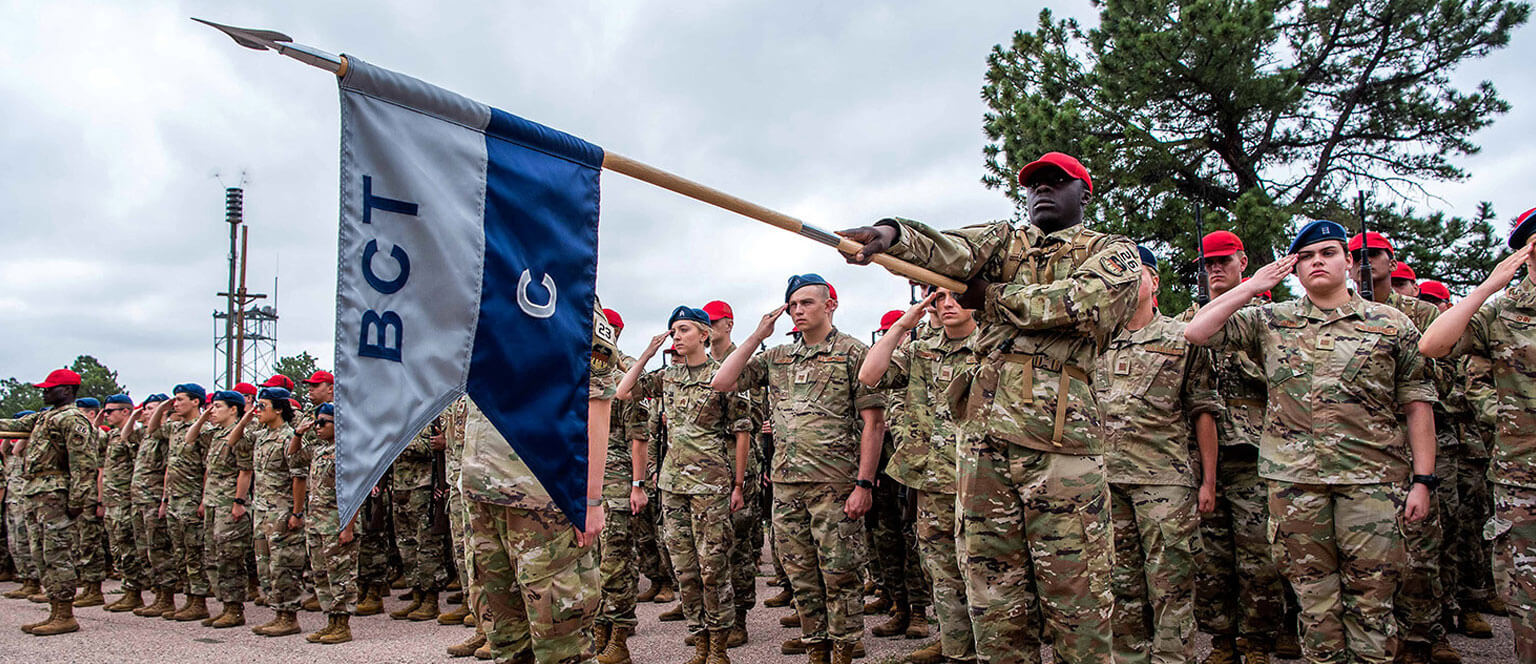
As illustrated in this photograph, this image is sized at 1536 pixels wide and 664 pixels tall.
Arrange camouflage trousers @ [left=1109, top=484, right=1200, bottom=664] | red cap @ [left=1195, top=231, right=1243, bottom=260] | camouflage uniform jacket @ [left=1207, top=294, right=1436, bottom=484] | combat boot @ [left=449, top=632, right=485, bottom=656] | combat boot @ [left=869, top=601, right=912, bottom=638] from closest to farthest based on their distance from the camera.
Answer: camouflage uniform jacket @ [left=1207, top=294, right=1436, bottom=484], camouflage trousers @ [left=1109, top=484, right=1200, bottom=664], red cap @ [left=1195, top=231, right=1243, bottom=260], combat boot @ [left=449, top=632, right=485, bottom=656], combat boot @ [left=869, top=601, right=912, bottom=638]

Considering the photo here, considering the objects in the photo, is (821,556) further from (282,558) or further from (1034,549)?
(282,558)

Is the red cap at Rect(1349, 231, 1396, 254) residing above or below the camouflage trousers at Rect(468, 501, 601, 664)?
above

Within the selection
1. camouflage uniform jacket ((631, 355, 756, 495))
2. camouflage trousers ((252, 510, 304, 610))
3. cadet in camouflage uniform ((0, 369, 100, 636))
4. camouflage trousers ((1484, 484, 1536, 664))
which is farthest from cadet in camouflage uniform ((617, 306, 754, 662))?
cadet in camouflage uniform ((0, 369, 100, 636))

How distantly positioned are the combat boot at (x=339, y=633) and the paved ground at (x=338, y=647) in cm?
11

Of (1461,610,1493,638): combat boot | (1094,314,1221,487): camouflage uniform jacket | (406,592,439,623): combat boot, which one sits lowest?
(406,592,439,623): combat boot

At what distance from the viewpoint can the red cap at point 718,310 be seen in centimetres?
789

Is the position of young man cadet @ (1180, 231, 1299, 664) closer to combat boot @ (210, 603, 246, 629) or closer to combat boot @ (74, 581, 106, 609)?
combat boot @ (210, 603, 246, 629)

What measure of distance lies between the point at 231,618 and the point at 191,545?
1.39m

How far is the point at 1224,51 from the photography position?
504 inches

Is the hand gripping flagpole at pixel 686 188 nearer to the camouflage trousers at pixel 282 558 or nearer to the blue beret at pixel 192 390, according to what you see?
the camouflage trousers at pixel 282 558

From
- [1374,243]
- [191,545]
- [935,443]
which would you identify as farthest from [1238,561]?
[191,545]

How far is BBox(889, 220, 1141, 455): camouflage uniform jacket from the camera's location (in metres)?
3.48

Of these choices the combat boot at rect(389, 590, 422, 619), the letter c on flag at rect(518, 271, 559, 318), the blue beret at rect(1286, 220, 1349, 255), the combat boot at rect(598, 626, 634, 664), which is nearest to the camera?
the letter c on flag at rect(518, 271, 559, 318)

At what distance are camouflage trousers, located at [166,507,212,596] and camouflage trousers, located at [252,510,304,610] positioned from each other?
4.97 ft
